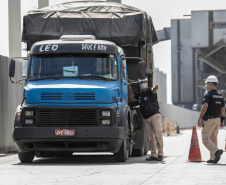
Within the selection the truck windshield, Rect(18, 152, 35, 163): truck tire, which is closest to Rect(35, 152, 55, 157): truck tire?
Rect(18, 152, 35, 163): truck tire

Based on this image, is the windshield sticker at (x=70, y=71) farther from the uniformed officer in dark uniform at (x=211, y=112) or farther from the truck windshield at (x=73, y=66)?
the uniformed officer in dark uniform at (x=211, y=112)

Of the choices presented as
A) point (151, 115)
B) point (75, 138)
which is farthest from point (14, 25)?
point (75, 138)

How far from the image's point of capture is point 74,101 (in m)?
15.2

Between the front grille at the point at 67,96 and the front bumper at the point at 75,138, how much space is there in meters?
0.67

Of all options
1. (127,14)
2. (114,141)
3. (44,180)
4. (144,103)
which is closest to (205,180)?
(44,180)

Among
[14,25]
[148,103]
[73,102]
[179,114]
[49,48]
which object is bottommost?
[179,114]

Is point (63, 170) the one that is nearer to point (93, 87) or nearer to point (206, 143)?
point (93, 87)

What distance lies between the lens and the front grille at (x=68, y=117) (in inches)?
596

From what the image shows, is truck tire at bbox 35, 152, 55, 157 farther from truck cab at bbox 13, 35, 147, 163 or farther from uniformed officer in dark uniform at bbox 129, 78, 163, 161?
uniformed officer in dark uniform at bbox 129, 78, 163, 161

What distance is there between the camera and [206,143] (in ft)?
51.0

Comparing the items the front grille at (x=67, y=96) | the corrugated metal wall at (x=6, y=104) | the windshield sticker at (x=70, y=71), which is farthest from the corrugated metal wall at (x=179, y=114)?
the front grille at (x=67, y=96)

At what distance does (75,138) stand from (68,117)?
0.50 m

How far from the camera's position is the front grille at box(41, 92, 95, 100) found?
15.2 m

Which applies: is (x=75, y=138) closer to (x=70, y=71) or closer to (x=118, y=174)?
(x=70, y=71)
